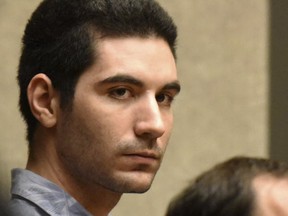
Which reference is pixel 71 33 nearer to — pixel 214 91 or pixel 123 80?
pixel 123 80

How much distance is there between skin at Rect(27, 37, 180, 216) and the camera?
56.3 inches

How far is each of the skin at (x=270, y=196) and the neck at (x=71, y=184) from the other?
41cm

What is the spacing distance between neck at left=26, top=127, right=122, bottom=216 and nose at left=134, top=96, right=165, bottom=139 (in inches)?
4.8

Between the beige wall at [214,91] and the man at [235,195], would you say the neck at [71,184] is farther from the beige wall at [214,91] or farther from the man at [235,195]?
the beige wall at [214,91]

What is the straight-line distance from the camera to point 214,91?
275 cm

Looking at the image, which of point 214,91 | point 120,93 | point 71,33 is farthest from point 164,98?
point 214,91

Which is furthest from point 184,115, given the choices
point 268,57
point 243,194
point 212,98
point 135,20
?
point 243,194

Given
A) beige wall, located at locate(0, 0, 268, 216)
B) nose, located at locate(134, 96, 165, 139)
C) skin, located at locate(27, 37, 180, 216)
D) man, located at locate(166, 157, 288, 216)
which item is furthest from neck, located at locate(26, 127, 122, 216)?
beige wall, located at locate(0, 0, 268, 216)

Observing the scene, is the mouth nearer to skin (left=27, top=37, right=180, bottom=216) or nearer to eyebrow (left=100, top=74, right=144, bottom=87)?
skin (left=27, top=37, right=180, bottom=216)

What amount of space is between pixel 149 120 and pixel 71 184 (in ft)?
0.59

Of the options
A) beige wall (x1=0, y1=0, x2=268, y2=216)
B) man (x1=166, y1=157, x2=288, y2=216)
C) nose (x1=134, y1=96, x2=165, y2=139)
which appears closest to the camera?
man (x1=166, y1=157, x2=288, y2=216)

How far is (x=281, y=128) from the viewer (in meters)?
2.84

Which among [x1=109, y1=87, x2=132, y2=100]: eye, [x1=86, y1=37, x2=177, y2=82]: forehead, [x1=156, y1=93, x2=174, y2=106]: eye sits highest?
[x1=86, y1=37, x2=177, y2=82]: forehead

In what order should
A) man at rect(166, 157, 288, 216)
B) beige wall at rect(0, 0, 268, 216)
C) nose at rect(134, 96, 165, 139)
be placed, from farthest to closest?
beige wall at rect(0, 0, 268, 216), nose at rect(134, 96, 165, 139), man at rect(166, 157, 288, 216)
